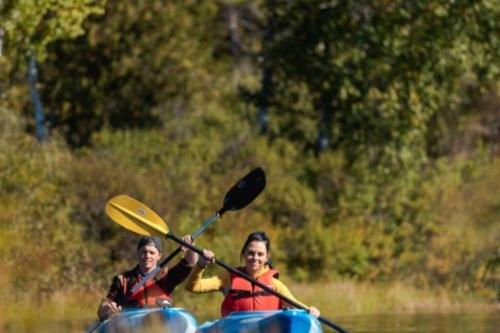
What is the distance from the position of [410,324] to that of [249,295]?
8.63 metres

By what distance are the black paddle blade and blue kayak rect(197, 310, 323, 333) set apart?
2341 mm

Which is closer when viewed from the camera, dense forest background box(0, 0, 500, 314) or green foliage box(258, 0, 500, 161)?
dense forest background box(0, 0, 500, 314)

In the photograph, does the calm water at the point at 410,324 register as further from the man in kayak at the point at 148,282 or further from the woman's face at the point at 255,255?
the woman's face at the point at 255,255

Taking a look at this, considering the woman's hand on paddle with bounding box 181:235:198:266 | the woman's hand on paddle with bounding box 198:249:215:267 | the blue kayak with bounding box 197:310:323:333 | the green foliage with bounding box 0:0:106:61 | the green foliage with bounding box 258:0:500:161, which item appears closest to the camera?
the blue kayak with bounding box 197:310:323:333

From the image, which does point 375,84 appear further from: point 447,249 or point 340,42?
point 447,249

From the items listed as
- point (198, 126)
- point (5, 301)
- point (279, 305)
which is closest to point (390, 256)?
point (198, 126)

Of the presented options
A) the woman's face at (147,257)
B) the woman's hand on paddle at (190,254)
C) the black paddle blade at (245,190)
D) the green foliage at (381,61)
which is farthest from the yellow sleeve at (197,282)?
the green foliage at (381,61)

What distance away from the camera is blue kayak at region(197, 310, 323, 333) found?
1788cm

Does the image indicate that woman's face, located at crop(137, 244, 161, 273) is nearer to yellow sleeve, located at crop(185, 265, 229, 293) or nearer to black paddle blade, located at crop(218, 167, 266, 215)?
yellow sleeve, located at crop(185, 265, 229, 293)

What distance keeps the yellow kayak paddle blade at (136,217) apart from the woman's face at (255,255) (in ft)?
3.55

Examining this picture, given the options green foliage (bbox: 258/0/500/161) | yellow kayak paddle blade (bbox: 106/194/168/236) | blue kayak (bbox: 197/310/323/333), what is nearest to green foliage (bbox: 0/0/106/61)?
green foliage (bbox: 258/0/500/161)

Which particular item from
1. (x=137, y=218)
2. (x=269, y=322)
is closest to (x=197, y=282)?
(x=269, y=322)

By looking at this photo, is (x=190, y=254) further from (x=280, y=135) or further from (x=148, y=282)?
(x=280, y=135)

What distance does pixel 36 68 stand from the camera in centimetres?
3728
